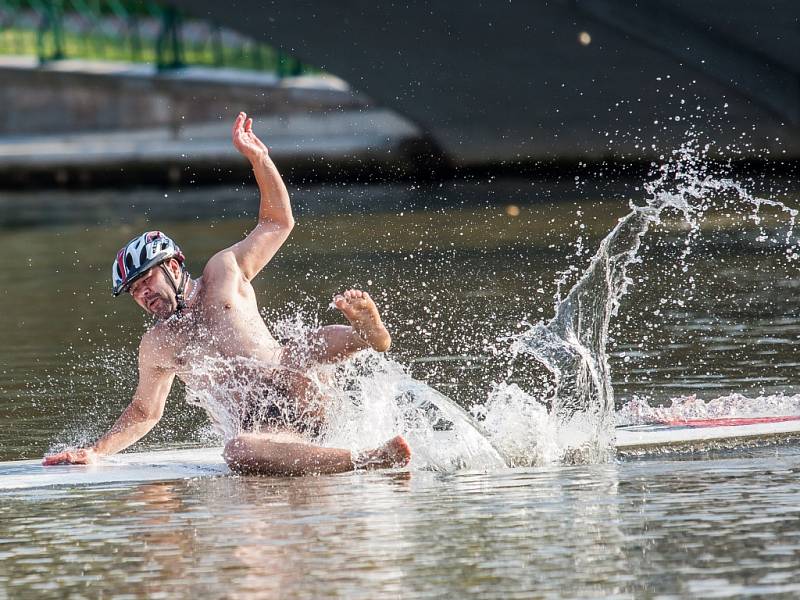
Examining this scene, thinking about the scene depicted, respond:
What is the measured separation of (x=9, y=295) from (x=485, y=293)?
5425 mm

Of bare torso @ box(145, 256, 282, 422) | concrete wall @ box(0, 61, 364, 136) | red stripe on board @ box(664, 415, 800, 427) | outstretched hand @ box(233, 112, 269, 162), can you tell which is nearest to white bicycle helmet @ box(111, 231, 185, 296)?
bare torso @ box(145, 256, 282, 422)

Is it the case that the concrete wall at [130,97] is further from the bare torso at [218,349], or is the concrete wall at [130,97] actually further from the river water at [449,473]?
the bare torso at [218,349]

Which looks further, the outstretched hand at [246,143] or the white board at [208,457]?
the outstretched hand at [246,143]

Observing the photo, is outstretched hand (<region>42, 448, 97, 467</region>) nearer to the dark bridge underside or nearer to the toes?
the toes

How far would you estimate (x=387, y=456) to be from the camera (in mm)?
9000

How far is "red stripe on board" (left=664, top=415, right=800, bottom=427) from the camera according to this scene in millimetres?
9602

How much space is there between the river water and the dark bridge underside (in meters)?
4.92

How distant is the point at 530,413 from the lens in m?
9.59

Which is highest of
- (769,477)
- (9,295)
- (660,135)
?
(660,135)

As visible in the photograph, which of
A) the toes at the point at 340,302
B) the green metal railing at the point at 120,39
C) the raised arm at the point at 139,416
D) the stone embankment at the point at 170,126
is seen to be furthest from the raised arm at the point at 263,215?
the green metal railing at the point at 120,39

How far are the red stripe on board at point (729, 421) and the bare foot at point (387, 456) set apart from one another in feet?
5.32

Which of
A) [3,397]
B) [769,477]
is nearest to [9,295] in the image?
[3,397]

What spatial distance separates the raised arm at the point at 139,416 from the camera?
30.9 feet

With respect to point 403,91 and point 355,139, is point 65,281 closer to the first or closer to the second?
point 403,91
